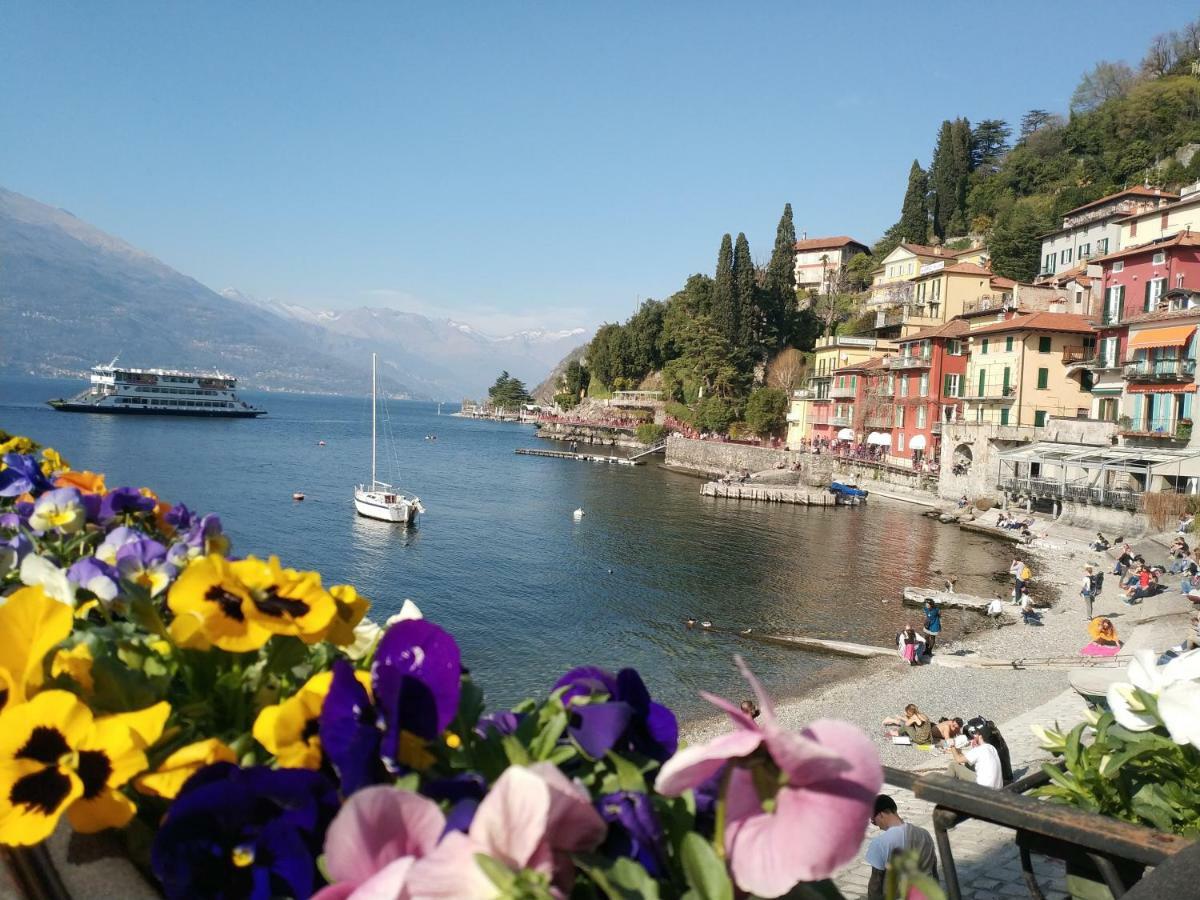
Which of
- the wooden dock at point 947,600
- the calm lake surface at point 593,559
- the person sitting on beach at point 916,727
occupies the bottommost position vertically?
the calm lake surface at point 593,559

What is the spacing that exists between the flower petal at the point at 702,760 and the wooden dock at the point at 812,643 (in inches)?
865

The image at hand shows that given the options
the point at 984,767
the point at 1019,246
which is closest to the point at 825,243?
the point at 1019,246

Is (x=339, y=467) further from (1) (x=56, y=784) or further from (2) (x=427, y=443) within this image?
(1) (x=56, y=784)

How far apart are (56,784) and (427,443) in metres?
107

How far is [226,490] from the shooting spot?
1948 inches

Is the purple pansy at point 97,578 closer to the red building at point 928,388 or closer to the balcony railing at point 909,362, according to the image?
the red building at point 928,388

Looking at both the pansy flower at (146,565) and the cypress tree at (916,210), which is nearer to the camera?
the pansy flower at (146,565)

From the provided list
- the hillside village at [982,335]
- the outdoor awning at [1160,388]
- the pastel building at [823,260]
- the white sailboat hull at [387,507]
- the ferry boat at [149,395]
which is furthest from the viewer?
the ferry boat at [149,395]

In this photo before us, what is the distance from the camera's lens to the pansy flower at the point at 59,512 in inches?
78.6

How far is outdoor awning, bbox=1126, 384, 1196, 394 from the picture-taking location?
116ft

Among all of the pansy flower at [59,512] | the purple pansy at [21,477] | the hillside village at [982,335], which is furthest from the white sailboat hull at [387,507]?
the pansy flower at [59,512]

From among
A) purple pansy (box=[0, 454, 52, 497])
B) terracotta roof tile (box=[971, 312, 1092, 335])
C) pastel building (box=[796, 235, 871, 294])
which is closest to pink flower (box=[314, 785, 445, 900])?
purple pansy (box=[0, 454, 52, 497])

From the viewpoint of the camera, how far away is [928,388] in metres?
53.2

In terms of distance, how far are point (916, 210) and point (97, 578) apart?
95436 millimetres
